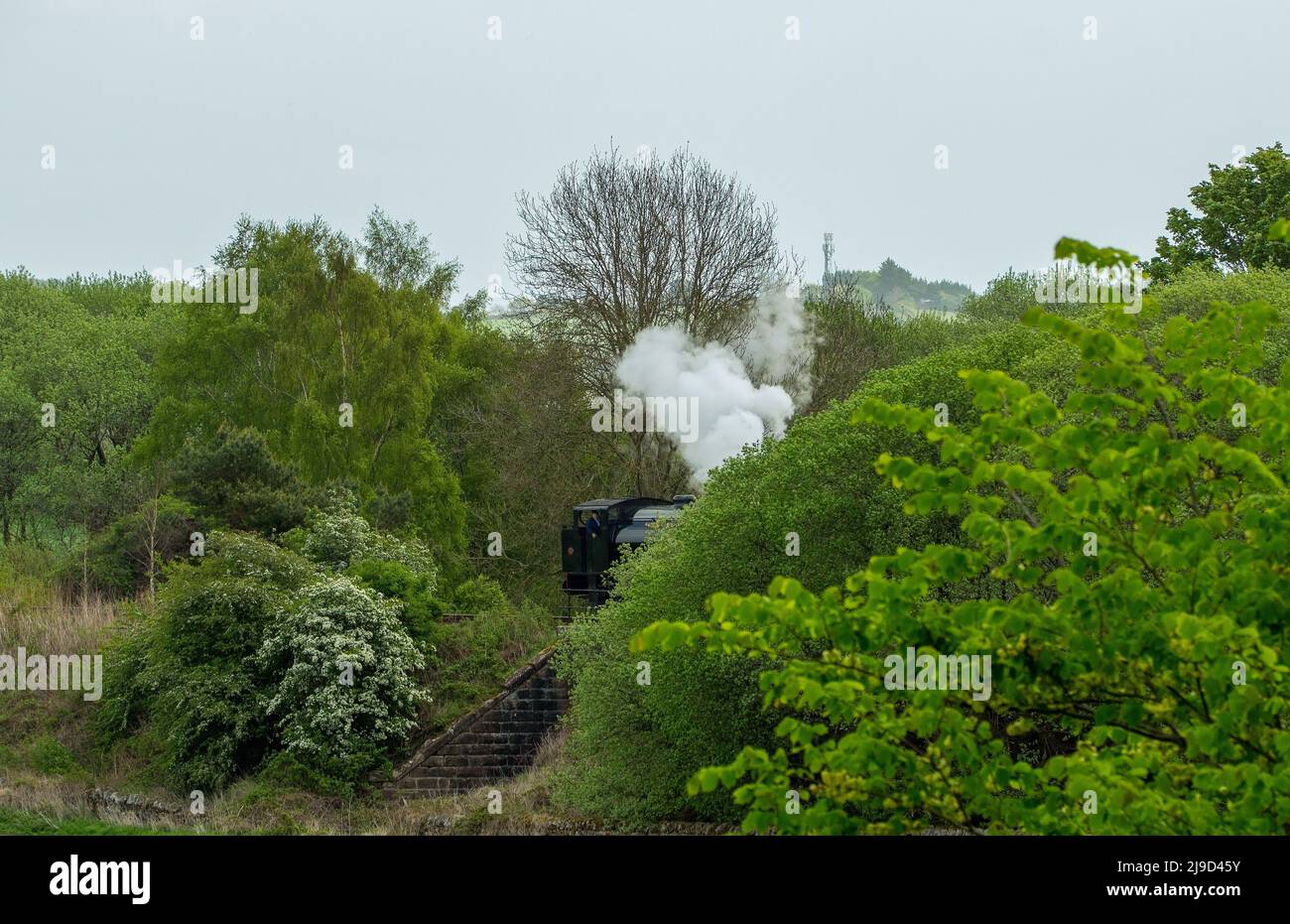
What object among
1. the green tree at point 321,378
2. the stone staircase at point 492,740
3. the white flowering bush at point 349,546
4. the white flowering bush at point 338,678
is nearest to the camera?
the white flowering bush at point 338,678

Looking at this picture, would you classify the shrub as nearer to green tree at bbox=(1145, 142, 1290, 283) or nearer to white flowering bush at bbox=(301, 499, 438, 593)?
white flowering bush at bbox=(301, 499, 438, 593)

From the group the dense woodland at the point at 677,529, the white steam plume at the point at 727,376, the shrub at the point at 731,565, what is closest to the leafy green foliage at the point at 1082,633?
the dense woodland at the point at 677,529

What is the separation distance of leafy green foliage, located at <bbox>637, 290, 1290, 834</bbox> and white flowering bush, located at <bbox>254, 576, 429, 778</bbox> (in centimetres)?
2079

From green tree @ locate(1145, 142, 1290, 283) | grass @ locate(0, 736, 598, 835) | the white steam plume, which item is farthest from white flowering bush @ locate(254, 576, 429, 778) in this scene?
green tree @ locate(1145, 142, 1290, 283)

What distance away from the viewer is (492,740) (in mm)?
31516

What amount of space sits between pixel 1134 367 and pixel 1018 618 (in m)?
1.96

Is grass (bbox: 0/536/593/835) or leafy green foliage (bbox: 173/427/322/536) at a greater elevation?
leafy green foliage (bbox: 173/427/322/536)

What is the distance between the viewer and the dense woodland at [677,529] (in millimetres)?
9195

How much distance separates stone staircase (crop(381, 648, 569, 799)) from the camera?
30.1 meters

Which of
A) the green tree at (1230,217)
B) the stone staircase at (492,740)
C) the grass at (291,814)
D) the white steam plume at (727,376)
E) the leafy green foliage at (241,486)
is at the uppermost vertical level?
the green tree at (1230,217)

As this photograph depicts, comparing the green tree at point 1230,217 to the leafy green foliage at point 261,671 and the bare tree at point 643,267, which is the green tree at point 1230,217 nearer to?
the bare tree at point 643,267

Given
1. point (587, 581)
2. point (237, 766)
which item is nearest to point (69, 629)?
point (237, 766)

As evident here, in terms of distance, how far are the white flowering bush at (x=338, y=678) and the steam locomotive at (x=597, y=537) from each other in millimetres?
6060
